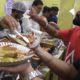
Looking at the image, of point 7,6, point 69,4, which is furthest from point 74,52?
point 69,4

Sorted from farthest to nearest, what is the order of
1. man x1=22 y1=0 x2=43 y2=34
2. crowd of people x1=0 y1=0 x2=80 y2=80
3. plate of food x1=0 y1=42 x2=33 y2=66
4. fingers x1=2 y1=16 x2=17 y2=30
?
man x1=22 y1=0 x2=43 y2=34, fingers x1=2 y1=16 x2=17 y2=30, plate of food x1=0 y1=42 x2=33 y2=66, crowd of people x1=0 y1=0 x2=80 y2=80

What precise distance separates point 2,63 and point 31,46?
0.88ft

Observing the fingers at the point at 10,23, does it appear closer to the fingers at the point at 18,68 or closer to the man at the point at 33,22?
the fingers at the point at 18,68

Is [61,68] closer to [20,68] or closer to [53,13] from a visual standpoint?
[20,68]

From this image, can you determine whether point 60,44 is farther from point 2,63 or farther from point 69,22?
point 69,22

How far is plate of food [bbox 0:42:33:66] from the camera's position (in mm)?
1077

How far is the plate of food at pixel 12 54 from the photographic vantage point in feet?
3.53

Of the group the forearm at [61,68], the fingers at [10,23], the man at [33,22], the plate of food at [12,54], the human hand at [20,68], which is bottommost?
the man at [33,22]

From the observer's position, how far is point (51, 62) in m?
0.92

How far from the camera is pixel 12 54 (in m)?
1.19

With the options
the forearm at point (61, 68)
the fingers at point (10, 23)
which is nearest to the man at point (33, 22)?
the fingers at point (10, 23)

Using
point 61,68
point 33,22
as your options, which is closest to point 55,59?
point 61,68

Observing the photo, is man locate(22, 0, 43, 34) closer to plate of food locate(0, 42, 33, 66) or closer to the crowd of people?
the crowd of people

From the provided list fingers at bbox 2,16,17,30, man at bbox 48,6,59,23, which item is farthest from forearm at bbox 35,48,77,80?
man at bbox 48,6,59,23
